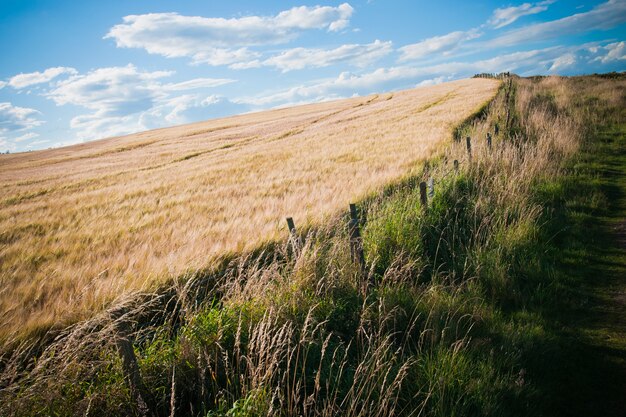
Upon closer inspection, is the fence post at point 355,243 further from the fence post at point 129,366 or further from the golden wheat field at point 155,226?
the fence post at point 129,366

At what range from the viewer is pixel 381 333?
11.9 feet

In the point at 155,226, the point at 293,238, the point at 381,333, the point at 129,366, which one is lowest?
the point at 381,333

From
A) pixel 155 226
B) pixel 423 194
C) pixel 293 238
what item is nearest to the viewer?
pixel 293 238

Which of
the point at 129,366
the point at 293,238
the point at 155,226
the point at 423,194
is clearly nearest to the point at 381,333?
the point at 293,238

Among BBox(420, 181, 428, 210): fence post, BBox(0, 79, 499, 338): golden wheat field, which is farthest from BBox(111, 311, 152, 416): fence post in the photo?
BBox(420, 181, 428, 210): fence post

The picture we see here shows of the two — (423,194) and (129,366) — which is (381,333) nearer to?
(129,366)

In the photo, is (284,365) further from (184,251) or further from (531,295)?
(531,295)

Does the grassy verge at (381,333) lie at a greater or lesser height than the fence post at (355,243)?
lesser

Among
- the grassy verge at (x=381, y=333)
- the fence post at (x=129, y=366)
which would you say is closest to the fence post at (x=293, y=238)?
the grassy verge at (x=381, y=333)

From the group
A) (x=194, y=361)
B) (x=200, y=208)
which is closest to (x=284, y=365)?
(x=194, y=361)

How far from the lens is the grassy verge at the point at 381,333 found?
8.36 ft

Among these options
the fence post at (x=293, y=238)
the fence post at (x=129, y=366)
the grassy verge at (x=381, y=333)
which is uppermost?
the fence post at (x=293, y=238)

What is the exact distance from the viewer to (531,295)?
4520mm

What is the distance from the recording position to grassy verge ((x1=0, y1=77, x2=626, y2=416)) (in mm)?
2547
